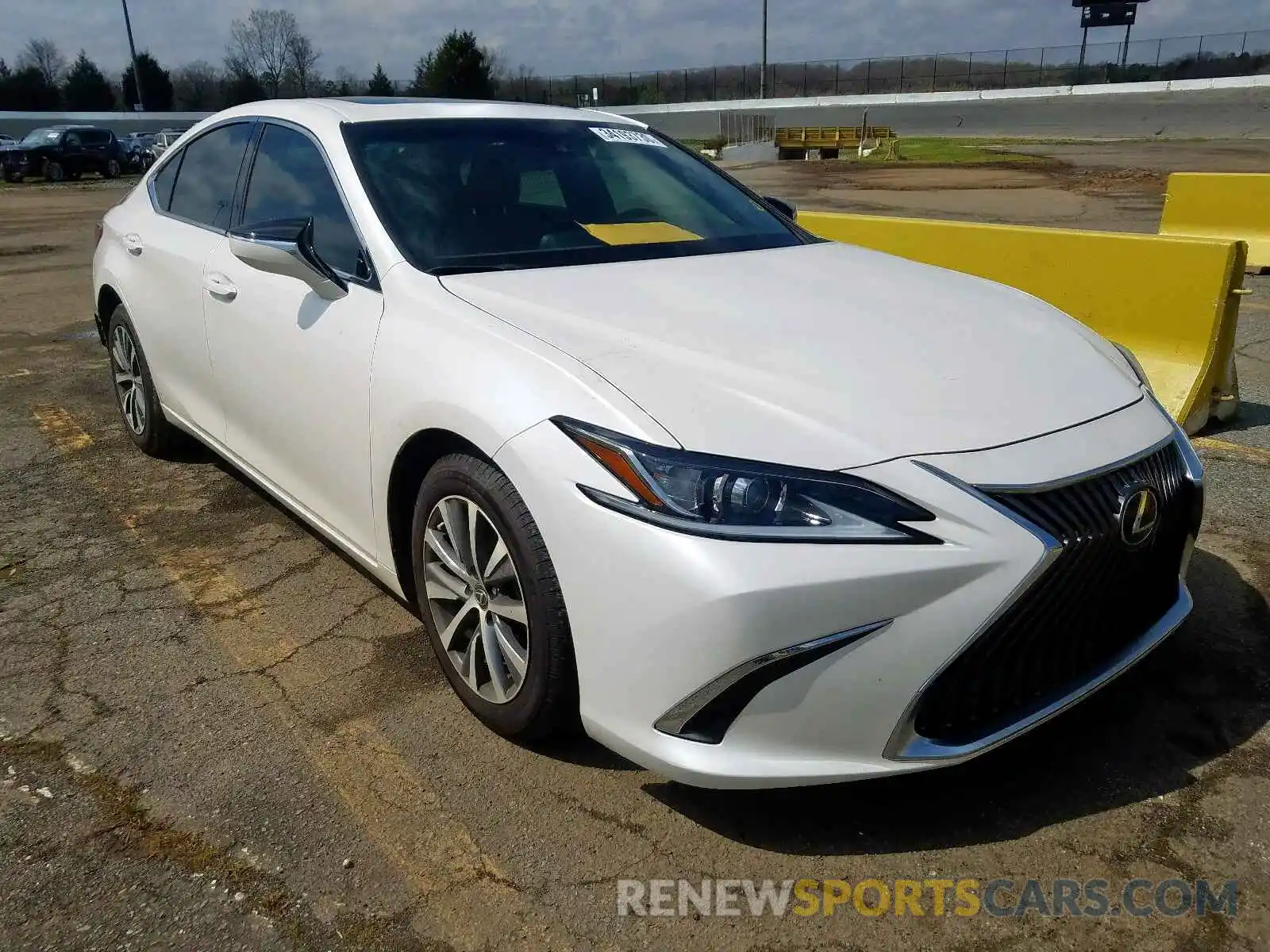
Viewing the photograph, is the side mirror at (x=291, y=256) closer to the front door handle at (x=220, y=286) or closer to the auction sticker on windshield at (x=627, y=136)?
the front door handle at (x=220, y=286)

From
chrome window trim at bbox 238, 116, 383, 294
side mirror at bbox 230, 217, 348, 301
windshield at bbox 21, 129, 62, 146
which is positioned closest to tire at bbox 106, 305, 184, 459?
chrome window trim at bbox 238, 116, 383, 294

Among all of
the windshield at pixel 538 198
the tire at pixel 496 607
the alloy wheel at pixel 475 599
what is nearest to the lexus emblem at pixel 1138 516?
the tire at pixel 496 607

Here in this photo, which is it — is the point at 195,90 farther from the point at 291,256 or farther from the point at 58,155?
the point at 291,256

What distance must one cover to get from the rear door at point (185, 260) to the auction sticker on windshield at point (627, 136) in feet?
4.43

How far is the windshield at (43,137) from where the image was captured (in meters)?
30.8

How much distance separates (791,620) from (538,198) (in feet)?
6.37

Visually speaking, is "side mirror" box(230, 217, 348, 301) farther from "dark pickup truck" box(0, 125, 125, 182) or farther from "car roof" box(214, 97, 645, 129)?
"dark pickup truck" box(0, 125, 125, 182)

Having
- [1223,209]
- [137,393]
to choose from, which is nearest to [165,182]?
[137,393]

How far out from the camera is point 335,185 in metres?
3.15

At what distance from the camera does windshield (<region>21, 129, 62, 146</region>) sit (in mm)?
30750

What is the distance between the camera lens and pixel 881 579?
195cm

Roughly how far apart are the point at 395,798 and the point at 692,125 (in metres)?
52.0

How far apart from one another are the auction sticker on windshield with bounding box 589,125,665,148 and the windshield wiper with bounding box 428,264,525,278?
112cm

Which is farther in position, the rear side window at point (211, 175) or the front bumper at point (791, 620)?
the rear side window at point (211, 175)
